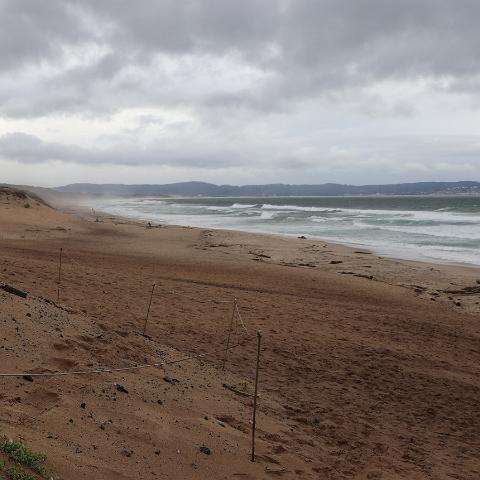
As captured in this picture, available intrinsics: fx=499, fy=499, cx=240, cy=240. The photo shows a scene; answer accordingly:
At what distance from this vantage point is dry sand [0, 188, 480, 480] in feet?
14.3

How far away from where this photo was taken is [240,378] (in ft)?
22.3

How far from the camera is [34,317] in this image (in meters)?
6.13

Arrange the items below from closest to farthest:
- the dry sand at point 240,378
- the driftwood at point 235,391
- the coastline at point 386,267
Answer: the dry sand at point 240,378 < the driftwood at point 235,391 < the coastline at point 386,267

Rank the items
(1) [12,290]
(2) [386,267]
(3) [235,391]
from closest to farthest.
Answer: (3) [235,391]
(1) [12,290]
(2) [386,267]

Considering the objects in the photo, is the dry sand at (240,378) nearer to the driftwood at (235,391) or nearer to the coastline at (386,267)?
the driftwood at (235,391)

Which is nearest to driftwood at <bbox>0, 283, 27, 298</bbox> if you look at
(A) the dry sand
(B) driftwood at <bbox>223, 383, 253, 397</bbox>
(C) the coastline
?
(A) the dry sand

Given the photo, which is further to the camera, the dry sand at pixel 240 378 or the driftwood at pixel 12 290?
the driftwood at pixel 12 290

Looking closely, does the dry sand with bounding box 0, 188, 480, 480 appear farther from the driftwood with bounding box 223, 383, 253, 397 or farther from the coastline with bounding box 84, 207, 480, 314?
the coastline with bounding box 84, 207, 480, 314

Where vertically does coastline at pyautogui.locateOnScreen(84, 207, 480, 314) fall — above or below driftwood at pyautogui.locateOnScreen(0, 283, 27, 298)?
below

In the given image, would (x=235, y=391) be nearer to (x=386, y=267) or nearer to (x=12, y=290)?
(x=12, y=290)

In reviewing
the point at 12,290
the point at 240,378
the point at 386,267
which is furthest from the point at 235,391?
the point at 386,267

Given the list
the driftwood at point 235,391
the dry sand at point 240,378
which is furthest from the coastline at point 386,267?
the driftwood at point 235,391

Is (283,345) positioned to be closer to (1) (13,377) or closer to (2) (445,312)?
(1) (13,377)

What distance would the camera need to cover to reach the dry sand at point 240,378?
14.3ft
